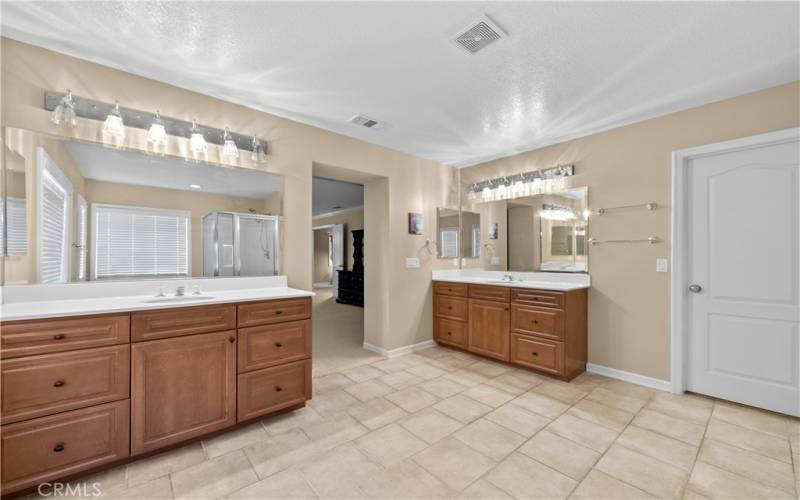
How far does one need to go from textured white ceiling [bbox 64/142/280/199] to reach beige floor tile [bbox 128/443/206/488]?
178 cm

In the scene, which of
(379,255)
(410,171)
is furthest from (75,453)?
(410,171)

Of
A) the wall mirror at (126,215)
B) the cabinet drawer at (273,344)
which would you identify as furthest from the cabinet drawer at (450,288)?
the wall mirror at (126,215)

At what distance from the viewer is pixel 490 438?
2232mm

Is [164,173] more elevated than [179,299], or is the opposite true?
[164,173]

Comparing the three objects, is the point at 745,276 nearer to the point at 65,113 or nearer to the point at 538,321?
the point at 538,321

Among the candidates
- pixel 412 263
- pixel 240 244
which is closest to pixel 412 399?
pixel 412 263

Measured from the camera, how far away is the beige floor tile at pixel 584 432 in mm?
2170

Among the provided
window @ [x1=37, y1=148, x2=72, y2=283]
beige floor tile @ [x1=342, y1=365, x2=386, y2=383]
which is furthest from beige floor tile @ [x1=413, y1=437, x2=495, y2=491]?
window @ [x1=37, y1=148, x2=72, y2=283]

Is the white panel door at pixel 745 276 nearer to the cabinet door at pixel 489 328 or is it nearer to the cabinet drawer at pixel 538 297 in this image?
the cabinet drawer at pixel 538 297

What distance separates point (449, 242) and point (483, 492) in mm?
3241

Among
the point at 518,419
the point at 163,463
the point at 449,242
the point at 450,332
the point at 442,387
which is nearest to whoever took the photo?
the point at 163,463

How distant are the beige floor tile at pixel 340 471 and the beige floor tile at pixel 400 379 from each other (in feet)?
3.38

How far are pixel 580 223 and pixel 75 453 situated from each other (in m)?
4.22

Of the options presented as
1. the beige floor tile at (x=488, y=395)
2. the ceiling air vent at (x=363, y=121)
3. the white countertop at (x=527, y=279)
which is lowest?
the beige floor tile at (x=488, y=395)
